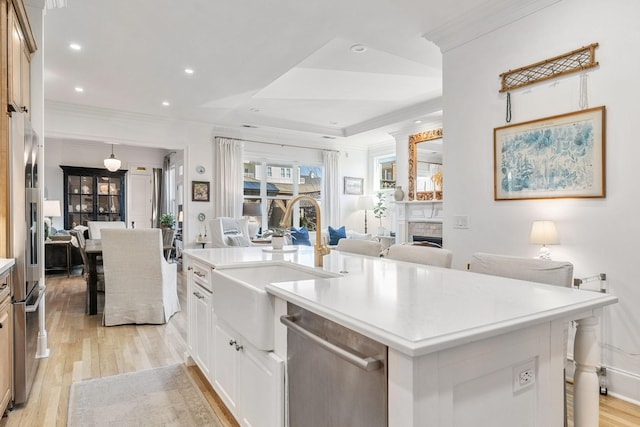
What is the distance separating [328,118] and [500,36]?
4.28m

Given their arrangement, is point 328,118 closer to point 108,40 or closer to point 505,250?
point 108,40

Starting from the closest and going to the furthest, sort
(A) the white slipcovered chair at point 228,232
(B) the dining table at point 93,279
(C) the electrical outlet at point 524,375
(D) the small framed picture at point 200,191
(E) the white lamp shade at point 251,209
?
(C) the electrical outlet at point 524,375 < (B) the dining table at point 93,279 < (A) the white slipcovered chair at point 228,232 < (D) the small framed picture at point 200,191 < (E) the white lamp shade at point 251,209

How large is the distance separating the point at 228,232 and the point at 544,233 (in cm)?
488

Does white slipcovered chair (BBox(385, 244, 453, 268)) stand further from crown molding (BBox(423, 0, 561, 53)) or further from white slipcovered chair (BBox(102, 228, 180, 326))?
white slipcovered chair (BBox(102, 228, 180, 326))

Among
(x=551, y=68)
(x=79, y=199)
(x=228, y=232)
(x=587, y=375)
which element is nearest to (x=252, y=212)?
(x=228, y=232)

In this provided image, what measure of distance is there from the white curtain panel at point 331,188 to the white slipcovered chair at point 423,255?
5.99 m

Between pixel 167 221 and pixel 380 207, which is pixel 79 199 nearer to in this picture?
pixel 167 221

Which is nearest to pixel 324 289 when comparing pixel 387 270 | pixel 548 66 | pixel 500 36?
pixel 387 270

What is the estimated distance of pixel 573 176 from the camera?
2574 millimetres

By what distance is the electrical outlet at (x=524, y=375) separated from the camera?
3.38 ft

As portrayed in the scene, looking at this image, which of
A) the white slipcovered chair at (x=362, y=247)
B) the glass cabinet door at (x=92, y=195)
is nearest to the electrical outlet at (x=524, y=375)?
the white slipcovered chair at (x=362, y=247)

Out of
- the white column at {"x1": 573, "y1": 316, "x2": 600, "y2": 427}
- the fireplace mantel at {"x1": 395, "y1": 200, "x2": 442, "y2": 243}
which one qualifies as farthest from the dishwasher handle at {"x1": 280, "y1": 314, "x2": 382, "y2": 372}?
the fireplace mantel at {"x1": 395, "y1": 200, "x2": 442, "y2": 243}

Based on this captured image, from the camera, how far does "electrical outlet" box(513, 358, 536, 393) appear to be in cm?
103

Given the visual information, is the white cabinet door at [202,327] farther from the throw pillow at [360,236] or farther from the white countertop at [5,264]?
the throw pillow at [360,236]
